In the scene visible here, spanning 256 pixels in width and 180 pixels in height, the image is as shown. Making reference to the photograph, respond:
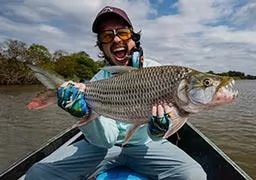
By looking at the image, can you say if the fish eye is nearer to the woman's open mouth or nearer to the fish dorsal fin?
the fish dorsal fin

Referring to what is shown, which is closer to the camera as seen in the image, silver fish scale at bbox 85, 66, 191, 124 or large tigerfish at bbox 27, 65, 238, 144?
large tigerfish at bbox 27, 65, 238, 144

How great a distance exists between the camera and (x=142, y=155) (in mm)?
3424

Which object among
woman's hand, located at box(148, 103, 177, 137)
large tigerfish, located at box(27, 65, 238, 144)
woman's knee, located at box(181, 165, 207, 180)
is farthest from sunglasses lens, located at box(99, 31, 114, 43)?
woman's knee, located at box(181, 165, 207, 180)

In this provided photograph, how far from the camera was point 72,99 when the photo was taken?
2.79 meters

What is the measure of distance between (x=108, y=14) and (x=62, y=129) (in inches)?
372

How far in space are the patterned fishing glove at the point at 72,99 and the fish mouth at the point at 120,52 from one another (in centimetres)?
86

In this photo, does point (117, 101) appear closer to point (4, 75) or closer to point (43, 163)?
point (43, 163)

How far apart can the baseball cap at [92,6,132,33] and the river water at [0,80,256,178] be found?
488 cm

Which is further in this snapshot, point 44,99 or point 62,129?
point 62,129

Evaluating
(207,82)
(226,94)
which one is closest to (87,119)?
(207,82)

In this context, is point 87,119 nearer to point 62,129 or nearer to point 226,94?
point 226,94

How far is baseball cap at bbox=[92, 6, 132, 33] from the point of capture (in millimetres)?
3590

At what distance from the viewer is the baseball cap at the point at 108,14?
359 cm

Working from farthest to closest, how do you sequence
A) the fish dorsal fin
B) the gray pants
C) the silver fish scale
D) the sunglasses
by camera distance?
the sunglasses → the gray pants → the fish dorsal fin → the silver fish scale
